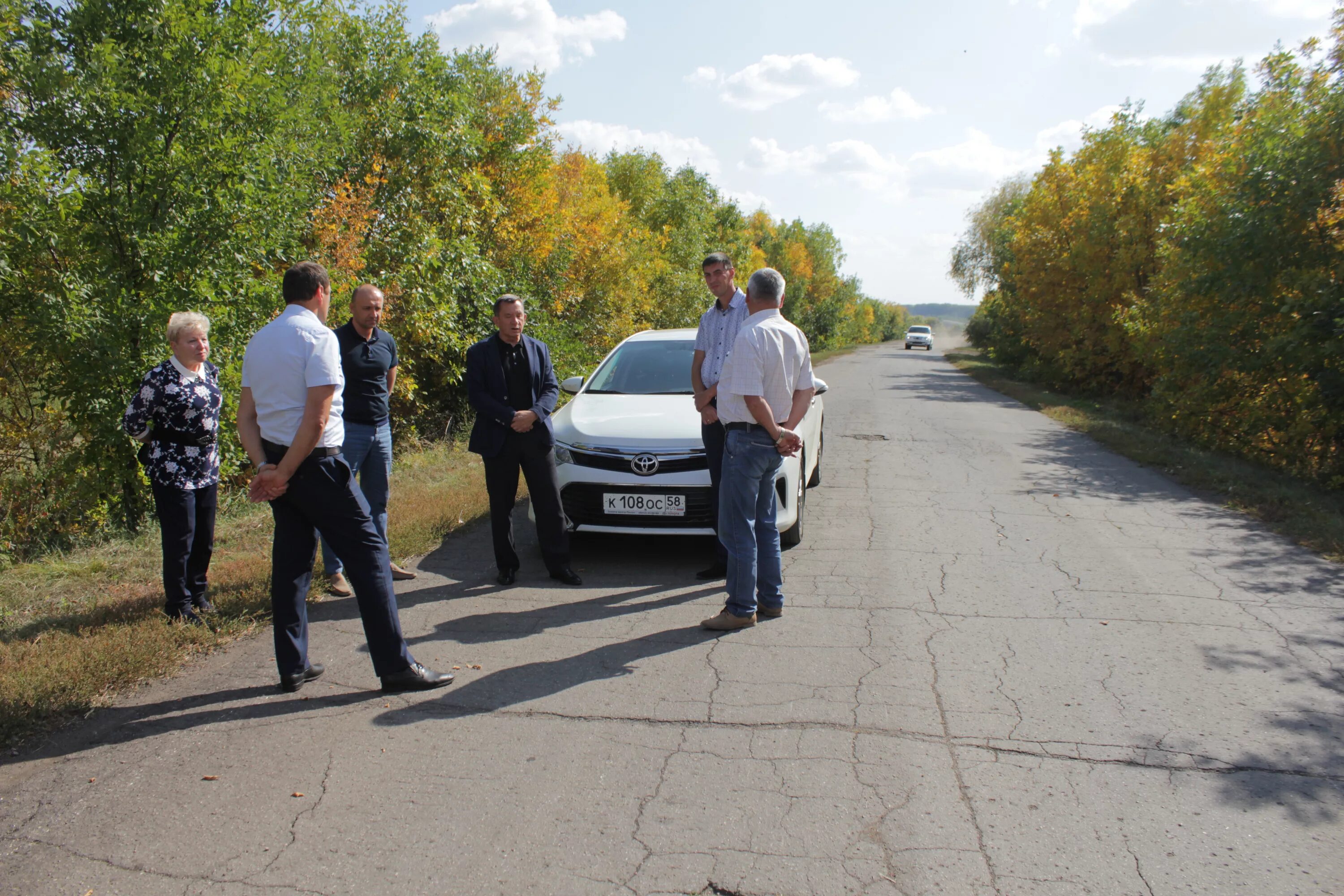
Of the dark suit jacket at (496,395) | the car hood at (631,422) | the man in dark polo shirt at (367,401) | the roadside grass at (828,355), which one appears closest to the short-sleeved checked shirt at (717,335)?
the car hood at (631,422)

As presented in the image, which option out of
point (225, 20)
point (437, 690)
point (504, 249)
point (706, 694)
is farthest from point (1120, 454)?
point (504, 249)

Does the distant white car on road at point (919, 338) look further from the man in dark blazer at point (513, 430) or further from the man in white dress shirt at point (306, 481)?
the man in white dress shirt at point (306, 481)

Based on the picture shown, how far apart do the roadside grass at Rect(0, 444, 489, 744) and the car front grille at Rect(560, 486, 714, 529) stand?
4.48 ft

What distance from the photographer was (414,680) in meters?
4.11

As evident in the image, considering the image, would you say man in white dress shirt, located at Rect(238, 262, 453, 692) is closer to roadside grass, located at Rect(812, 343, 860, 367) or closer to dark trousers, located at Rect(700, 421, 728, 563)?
dark trousers, located at Rect(700, 421, 728, 563)

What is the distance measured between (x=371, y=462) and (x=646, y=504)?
1829mm

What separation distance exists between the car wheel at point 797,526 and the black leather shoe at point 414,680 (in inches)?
122

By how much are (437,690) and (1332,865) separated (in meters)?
3.46

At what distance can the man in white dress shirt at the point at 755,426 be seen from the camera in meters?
4.81

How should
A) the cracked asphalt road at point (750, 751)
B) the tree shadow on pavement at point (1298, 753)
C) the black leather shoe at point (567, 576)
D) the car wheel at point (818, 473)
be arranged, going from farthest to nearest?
the car wheel at point (818, 473), the black leather shoe at point (567, 576), the tree shadow on pavement at point (1298, 753), the cracked asphalt road at point (750, 751)

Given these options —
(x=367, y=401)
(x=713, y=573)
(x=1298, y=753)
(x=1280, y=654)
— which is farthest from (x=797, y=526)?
(x=1298, y=753)

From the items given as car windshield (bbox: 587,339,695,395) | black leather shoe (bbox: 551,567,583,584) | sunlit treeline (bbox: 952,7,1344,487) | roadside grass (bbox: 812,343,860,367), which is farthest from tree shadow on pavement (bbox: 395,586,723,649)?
roadside grass (bbox: 812,343,860,367)

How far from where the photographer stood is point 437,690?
4.15 metres

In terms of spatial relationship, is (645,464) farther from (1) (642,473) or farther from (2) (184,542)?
(2) (184,542)
